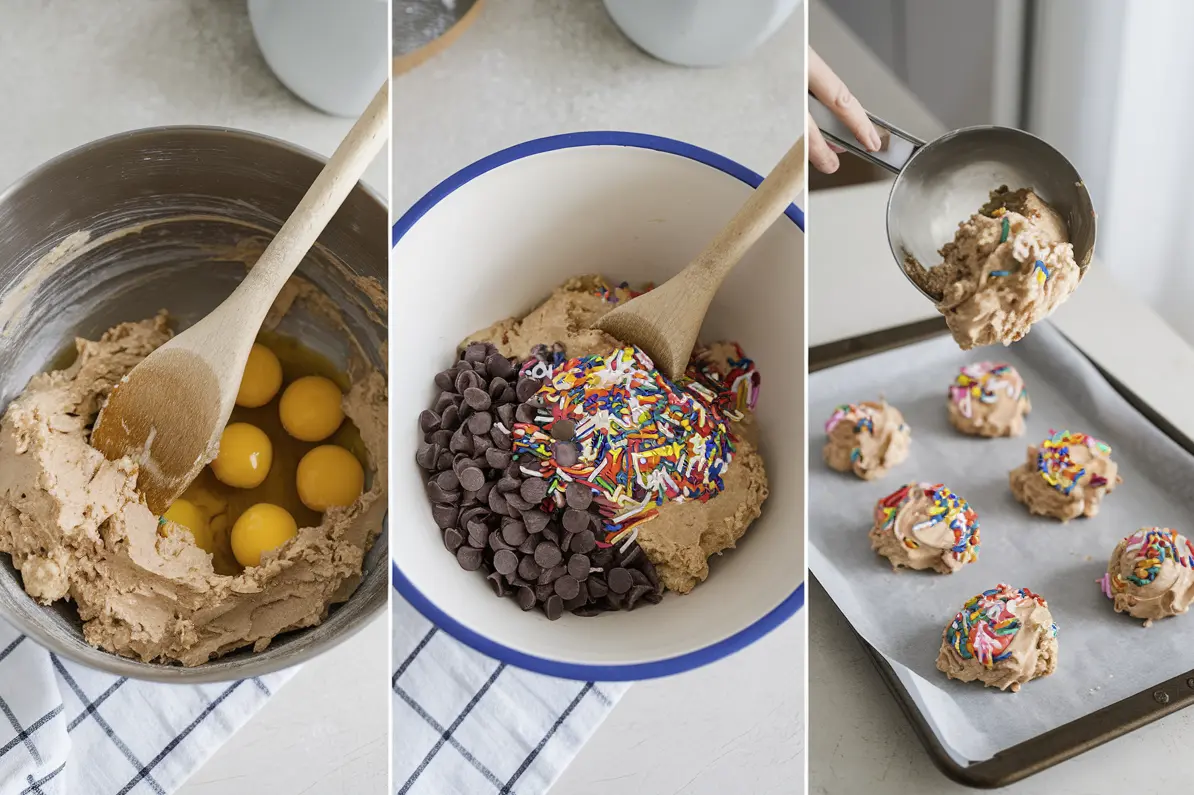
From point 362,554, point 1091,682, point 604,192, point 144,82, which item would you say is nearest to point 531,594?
point 362,554

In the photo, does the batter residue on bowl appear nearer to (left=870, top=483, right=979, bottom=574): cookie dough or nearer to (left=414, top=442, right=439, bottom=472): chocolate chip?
(left=414, top=442, right=439, bottom=472): chocolate chip

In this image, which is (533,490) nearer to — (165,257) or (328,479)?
(328,479)

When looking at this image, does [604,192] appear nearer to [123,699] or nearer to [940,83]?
[940,83]

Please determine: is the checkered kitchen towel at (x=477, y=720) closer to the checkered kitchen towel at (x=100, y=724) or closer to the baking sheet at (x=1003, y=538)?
the checkered kitchen towel at (x=100, y=724)

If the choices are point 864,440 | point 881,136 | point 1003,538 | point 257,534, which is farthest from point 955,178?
point 257,534

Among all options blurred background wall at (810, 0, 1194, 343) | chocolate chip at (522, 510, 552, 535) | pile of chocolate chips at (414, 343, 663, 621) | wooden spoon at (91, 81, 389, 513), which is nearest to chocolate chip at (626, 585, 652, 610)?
pile of chocolate chips at (414, 343, 663, 621)
